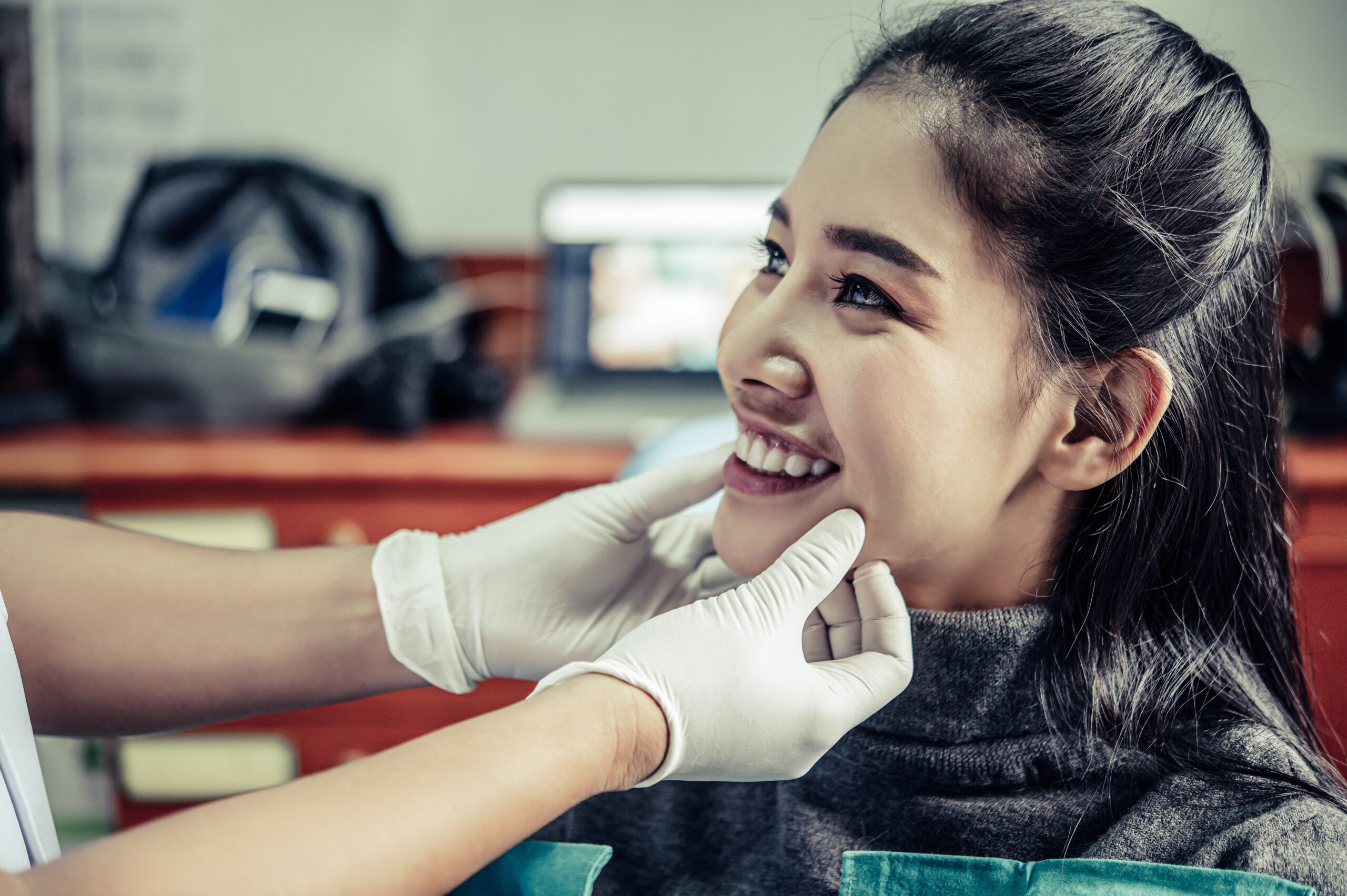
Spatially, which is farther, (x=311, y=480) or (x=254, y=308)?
(x=254, y=308)

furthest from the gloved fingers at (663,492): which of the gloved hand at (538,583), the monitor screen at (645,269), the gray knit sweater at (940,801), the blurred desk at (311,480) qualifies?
the monitor screen at (645,269)

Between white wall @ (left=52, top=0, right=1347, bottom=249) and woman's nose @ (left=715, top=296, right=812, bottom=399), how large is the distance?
1521 millimetres

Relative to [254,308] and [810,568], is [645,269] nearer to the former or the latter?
[254,308]

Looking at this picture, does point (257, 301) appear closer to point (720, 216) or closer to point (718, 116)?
point (720, 216)

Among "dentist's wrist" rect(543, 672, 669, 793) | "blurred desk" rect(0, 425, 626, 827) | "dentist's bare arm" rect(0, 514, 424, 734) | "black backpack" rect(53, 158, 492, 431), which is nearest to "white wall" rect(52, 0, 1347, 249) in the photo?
"black backpack" rect(53, 158, 492, 431)

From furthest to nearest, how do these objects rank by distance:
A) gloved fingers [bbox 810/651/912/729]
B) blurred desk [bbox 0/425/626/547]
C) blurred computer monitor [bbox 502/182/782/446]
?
1. blurred computer monitor [bbox 502/182/782/446]
2. blurred desk [bbox 0/425/626/547]
3. gloved fingers [bbox 810/651/912/729]

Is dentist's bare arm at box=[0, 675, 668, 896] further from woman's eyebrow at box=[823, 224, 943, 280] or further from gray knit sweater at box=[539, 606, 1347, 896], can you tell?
woman's eyebrow at box=[823, 224, 943, 280]

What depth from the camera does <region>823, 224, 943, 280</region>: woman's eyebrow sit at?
2.35ft

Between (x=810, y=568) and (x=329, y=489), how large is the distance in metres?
1.09

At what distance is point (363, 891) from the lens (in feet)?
1.56

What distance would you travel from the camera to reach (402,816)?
496mm

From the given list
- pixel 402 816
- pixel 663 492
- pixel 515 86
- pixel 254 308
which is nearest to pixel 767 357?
pixel 663 492

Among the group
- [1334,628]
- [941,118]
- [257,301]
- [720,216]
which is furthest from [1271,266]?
[257,301]

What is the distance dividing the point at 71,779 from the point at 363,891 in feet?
5.08
